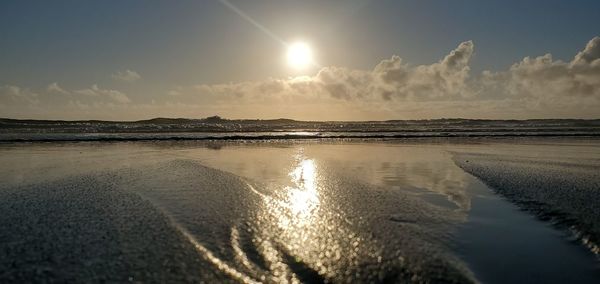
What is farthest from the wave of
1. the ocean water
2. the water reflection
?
the water reflection

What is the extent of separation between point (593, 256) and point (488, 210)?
4.76m

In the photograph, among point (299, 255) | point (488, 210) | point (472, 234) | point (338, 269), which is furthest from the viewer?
point (488, 210)

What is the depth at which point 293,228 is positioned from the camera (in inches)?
446

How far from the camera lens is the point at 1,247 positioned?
9500 millimetres

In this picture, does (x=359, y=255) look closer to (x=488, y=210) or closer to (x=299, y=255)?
(x=299, y=255)

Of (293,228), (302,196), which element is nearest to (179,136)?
(302,196)

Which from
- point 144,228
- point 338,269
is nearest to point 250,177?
point 144,228

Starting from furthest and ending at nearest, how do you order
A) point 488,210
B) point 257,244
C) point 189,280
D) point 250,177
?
1. point 250,177
2. point 488,210
3. point 257,244
4. point 189,280

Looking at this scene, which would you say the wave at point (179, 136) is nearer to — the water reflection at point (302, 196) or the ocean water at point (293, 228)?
the ocean water at point (293, 228)

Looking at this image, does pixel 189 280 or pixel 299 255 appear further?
pixel 299 255

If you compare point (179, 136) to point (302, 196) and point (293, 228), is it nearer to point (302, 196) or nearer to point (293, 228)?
point (302, 196)

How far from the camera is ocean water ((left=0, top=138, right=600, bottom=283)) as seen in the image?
8203 millimetres

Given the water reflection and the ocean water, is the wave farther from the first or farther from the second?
the water reflection

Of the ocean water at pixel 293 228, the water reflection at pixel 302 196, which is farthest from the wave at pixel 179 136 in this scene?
the water reflection at pixel 302 196
